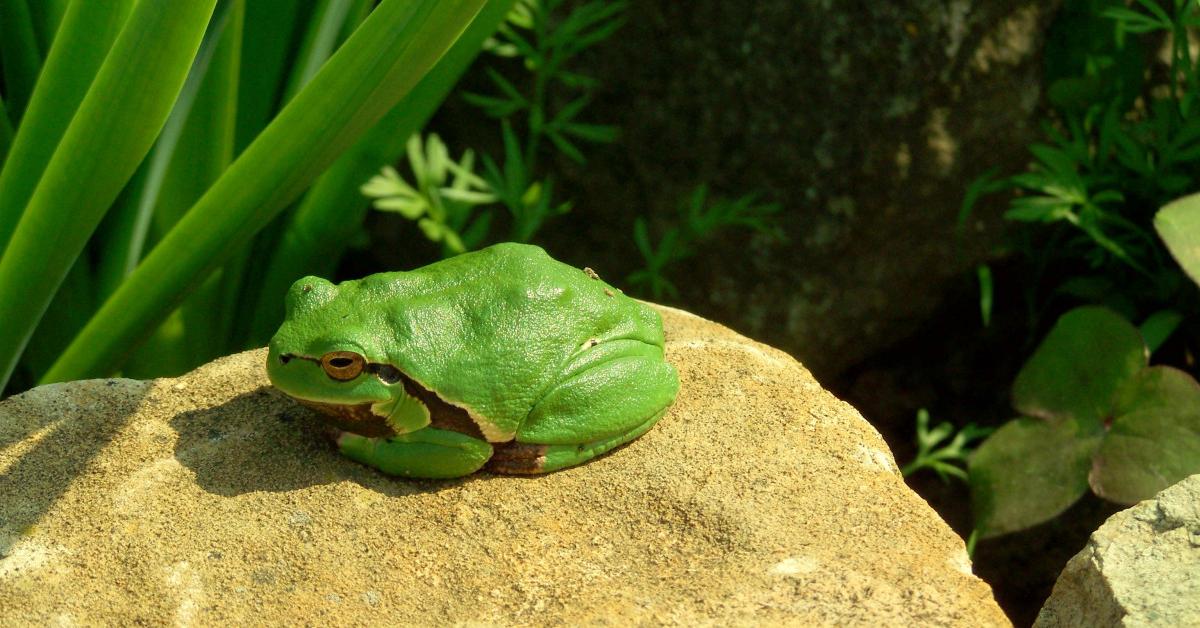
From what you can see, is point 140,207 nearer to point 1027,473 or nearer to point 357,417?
point 357,417

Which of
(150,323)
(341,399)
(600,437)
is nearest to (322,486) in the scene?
(341,399)

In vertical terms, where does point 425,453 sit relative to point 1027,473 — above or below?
above

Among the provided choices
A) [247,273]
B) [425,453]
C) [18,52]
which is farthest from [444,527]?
[18,52]

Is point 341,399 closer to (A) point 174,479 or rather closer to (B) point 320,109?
(A) point 174,479

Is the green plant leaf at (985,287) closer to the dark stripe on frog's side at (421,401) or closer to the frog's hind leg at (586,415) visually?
the frog's hind leg at (586,415)

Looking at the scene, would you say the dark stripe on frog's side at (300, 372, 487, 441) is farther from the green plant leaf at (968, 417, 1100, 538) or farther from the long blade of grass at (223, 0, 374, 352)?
the green plant leaf at (968, 417, 1100, 538)

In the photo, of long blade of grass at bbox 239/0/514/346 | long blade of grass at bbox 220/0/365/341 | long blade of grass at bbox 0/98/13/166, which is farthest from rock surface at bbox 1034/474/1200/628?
long blade of grass at bbox 0/98/13/166

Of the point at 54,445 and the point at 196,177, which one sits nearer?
the point at 54,445
